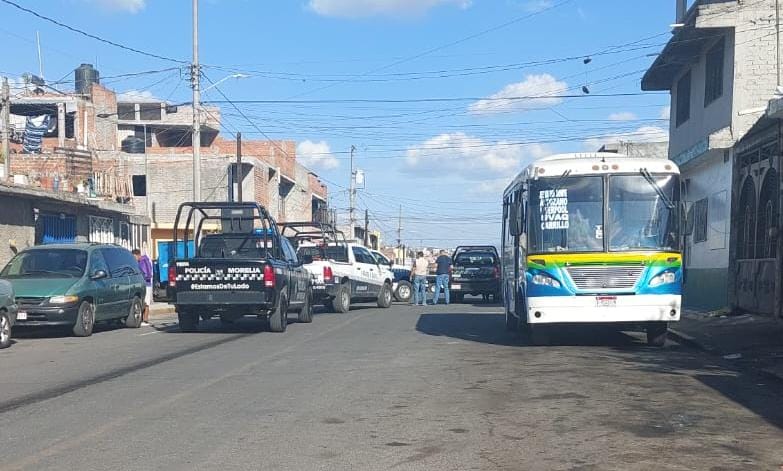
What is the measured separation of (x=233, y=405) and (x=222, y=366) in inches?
127

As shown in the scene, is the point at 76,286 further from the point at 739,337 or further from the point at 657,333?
the point at 739,337

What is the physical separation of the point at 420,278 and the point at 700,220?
967 centimetres

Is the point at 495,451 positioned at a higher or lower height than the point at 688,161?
lower

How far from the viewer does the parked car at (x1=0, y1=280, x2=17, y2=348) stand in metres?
14.4

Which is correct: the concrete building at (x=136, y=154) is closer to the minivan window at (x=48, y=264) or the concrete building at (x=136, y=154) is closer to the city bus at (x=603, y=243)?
the minivan window at (x=48, y=264)

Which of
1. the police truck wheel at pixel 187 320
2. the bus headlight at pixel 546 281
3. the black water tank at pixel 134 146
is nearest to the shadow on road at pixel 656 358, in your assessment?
the bus headlight at pixel 546 281

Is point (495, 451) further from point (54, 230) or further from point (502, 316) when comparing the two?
point (54, 230)

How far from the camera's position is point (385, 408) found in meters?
8.44

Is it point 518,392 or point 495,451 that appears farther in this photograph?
point 518,392

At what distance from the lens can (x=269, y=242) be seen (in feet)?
61.5

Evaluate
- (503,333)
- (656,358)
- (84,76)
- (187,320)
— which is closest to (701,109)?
(503,333)

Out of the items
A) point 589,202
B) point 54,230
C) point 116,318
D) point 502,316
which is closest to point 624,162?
point 589,202

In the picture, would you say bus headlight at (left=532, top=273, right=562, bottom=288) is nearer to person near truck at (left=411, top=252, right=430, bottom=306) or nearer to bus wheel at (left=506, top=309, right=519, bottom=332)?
bus wheel at (left=506, top=309, right=519, bottom=332)

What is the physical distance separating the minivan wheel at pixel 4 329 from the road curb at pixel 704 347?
11609 mm
